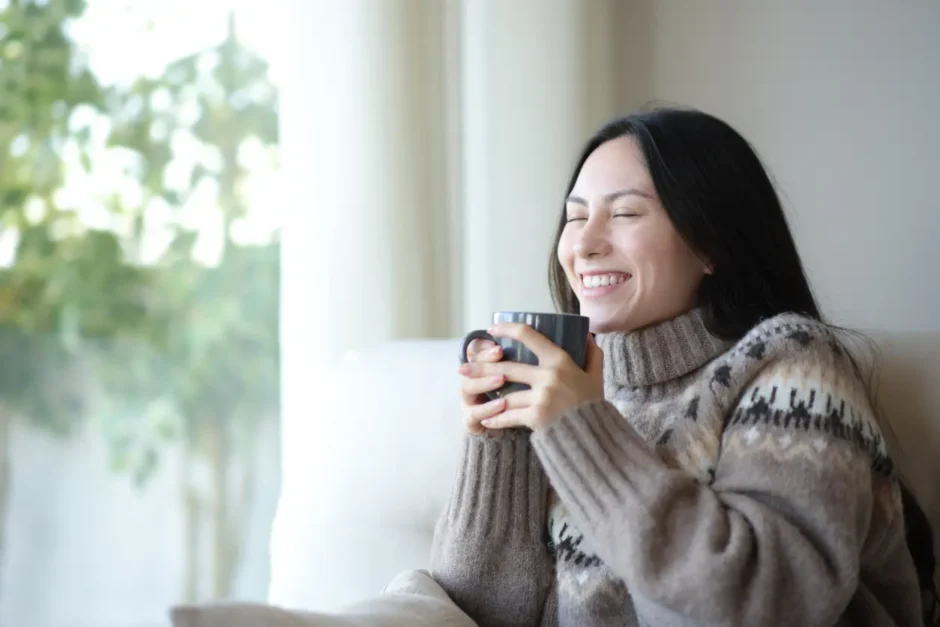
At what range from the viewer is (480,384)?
944 millimetres

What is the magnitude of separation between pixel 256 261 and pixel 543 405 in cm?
92

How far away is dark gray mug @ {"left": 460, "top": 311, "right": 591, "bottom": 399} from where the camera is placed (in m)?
0.92

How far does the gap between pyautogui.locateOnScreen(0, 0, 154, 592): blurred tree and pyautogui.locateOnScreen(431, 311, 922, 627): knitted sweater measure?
73cm

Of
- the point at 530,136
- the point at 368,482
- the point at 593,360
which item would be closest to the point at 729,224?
the point at 593,360

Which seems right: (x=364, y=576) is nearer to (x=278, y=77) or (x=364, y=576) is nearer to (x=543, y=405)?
(x=543, y=405)

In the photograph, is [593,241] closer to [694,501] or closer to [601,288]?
[601,288]

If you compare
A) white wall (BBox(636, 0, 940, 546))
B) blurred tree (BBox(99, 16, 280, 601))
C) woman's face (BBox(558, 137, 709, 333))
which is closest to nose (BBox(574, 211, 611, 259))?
woman's face (BBox(558, 137, 709, 333))

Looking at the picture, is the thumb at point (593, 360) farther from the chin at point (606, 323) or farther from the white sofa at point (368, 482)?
the white sofa at point (368, 482)

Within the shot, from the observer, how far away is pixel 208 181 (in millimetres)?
→ 1558

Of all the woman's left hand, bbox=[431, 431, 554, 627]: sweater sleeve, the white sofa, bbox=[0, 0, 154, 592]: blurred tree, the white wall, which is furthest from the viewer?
the white wall

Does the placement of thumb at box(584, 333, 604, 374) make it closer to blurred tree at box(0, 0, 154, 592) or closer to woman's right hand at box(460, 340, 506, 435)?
woman's right hand at box(460, 340, 506, 435)

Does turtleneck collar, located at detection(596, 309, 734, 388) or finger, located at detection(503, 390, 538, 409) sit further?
turtleneck collar, located at detection(596, 309, 734, 388)

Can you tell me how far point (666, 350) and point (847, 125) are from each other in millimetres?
749

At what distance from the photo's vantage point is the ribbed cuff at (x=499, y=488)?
1.00 meters
